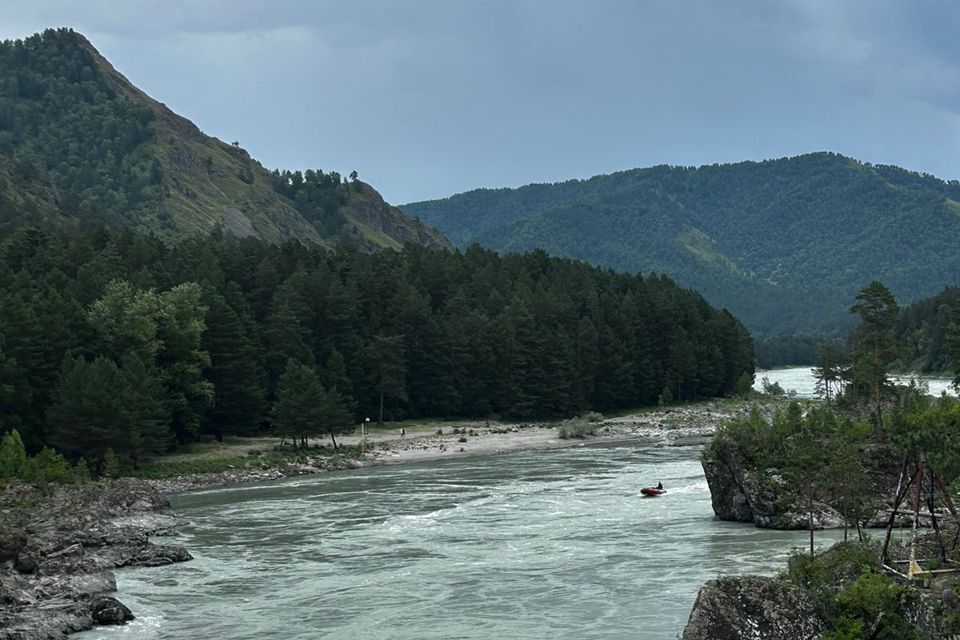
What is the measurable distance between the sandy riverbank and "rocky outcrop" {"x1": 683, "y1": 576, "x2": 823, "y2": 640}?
59102 millimetres

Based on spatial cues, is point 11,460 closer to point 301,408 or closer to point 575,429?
point 301,408

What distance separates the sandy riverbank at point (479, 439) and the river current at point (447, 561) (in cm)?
713

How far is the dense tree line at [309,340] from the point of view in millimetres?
89875

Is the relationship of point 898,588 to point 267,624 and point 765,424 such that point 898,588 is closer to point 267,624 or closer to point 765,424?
point 267,624

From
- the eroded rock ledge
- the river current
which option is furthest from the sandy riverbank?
the eroded rock ledge

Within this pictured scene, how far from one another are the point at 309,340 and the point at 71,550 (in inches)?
3122

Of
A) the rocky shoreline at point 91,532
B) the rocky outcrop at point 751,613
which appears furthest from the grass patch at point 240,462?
the rocky outcrop at point 751,613

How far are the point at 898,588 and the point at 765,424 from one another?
33.3m

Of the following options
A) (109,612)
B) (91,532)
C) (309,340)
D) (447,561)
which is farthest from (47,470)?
(309,340)

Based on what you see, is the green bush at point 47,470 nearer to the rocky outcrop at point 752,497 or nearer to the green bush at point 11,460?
the green bush at point 11,460

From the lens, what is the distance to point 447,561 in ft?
173

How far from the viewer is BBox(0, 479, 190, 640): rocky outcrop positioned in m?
41.2

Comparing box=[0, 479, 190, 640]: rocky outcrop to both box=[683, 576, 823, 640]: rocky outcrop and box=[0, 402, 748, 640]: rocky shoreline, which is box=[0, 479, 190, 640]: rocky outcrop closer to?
box=[0, 402, 748, 640]: rocky shoreline

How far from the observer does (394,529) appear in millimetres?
62469
